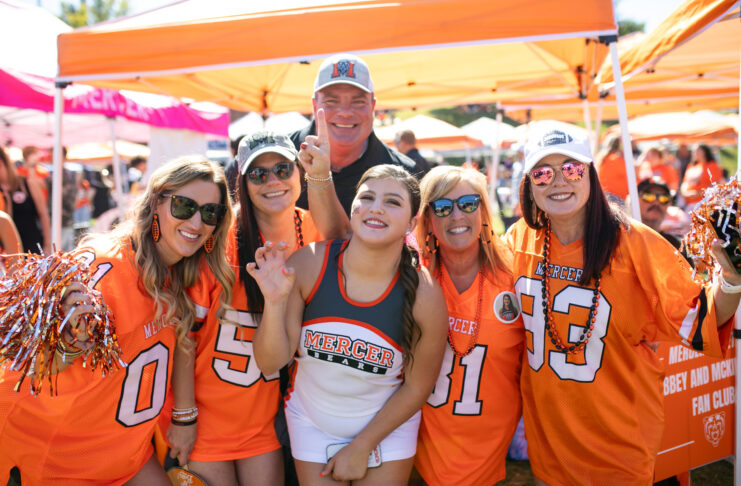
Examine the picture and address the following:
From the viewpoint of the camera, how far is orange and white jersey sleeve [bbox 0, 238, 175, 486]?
2053 mm

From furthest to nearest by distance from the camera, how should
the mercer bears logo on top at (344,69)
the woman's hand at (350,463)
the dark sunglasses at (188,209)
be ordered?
the mercer bears logo on top at (344,69) → the dark sunglasses at (188,209) → the woman's hand at (350,463)

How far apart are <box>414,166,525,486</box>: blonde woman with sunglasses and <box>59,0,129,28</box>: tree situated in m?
42.8

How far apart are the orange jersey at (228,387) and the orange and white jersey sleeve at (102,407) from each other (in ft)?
0.68

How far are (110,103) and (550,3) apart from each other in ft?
22.7

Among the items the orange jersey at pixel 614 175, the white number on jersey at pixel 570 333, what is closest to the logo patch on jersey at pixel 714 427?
the white number on jersey at pixel 570 333

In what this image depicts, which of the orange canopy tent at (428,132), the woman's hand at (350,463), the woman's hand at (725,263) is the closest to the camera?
the woman's hand at (725,263)

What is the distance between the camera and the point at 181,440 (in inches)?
94.7

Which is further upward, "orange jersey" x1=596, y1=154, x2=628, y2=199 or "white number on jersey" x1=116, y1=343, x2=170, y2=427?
"orange jersey" x1=596, y1=154, x2=628, y2=199

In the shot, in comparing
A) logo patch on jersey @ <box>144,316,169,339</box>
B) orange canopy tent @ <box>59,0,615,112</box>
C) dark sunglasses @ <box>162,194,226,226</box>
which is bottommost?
logo patch on jersey @ <box>144,316,169,339</box>

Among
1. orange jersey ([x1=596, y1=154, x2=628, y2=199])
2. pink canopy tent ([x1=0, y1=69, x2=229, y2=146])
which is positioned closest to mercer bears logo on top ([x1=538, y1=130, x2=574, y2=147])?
orange jersey ([x1=596, y1=154, x2=628, y2=199])

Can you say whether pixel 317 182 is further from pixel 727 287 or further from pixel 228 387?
pixel 727 287

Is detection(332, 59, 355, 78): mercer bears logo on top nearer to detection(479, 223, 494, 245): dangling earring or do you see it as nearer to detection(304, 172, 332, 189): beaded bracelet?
detection(304, 172, 332, 189): beaded bracelet

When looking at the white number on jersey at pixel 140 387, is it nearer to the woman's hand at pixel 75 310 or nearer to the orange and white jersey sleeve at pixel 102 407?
the orange and white jersey sleeve at pixel 102 407

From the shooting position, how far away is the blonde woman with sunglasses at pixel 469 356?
2.34 m
